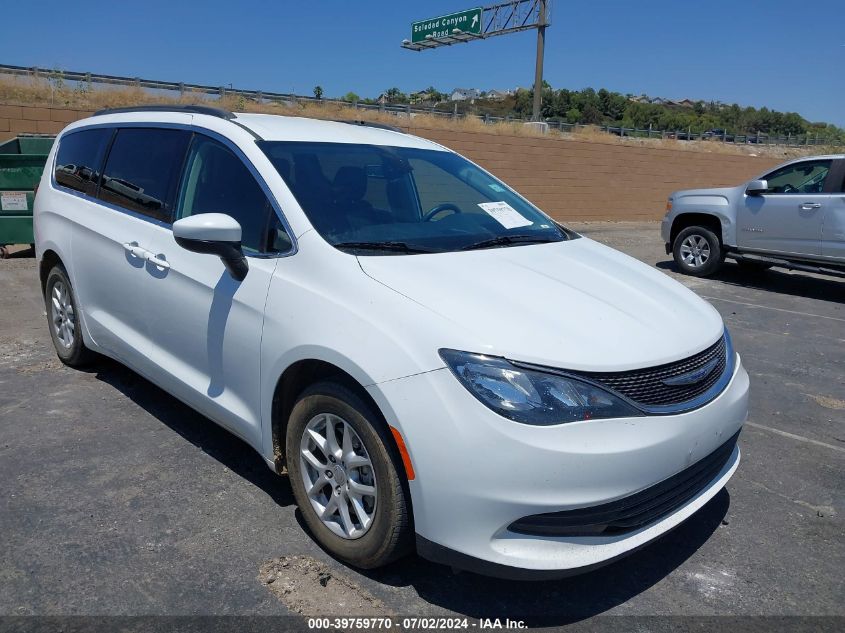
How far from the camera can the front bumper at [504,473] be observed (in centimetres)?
227

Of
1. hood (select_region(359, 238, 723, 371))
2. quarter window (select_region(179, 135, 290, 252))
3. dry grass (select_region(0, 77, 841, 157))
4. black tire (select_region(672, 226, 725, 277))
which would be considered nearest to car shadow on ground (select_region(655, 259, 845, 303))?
black tire (select_region(672, 226, 725, 277))

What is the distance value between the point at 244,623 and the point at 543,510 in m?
1.13

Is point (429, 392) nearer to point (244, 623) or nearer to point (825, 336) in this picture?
point (244, 623)

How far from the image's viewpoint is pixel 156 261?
3.58 m

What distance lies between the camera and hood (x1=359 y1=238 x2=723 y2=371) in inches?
95.3

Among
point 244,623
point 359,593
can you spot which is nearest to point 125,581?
point 244,623

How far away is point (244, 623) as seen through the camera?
8.12 ft

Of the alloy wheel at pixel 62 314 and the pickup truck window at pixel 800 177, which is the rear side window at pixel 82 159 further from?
the pickup truck window at pixel 800 177

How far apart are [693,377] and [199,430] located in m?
2.78

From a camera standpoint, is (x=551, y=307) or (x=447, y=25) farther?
(x=447, y=25)

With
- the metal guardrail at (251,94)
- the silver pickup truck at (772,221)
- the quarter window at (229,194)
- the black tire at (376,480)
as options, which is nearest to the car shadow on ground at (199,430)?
the black tire at (376,480)

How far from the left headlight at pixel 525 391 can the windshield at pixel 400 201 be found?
2.69 ft

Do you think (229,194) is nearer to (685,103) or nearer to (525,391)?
(525,391)

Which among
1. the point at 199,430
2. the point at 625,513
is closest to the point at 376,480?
the point at 625,513
